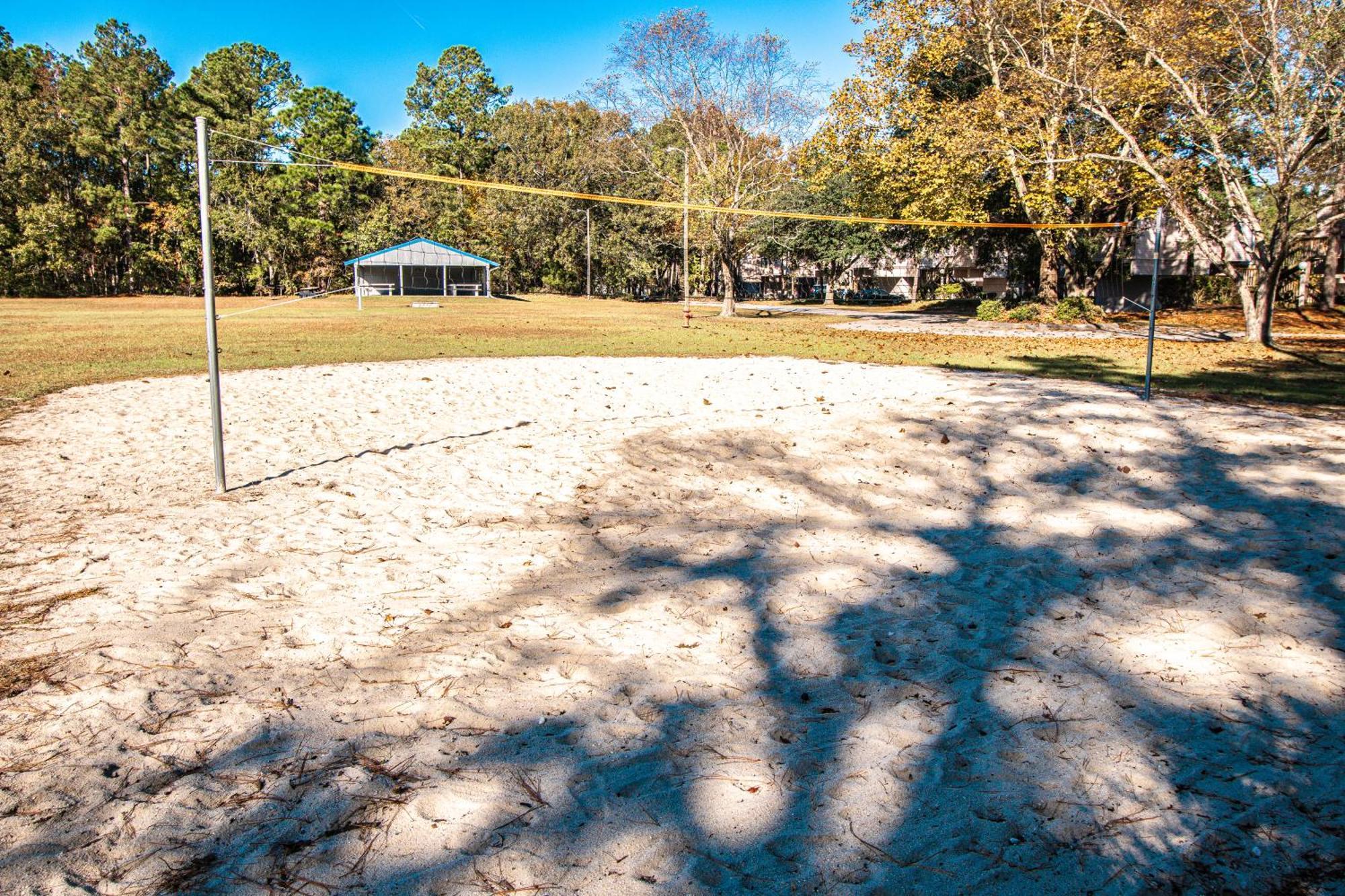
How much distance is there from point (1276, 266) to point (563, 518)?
56.9 ft

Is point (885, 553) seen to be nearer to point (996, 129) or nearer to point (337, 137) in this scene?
point (996, 129)

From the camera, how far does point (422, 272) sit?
173 ft

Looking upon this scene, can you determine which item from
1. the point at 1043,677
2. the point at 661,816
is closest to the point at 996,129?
the point at 1043,677

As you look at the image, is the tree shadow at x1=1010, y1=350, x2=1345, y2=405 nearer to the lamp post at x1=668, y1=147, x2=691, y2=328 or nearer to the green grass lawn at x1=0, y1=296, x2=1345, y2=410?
the green grass lawn at x1=0, y1=296, x2=1345, y2=410

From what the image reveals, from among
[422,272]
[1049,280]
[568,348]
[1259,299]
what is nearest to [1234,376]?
[1259,299]

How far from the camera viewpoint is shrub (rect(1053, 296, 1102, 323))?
2525 cm

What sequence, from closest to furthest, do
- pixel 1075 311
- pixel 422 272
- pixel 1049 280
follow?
pixel 1075 311
pixel 1049 280
pixel 422 272

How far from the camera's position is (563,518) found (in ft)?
18.6

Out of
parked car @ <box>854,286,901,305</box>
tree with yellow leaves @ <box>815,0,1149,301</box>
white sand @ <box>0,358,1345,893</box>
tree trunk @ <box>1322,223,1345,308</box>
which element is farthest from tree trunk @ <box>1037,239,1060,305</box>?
parked car @ <box>854,286,901,305</box>

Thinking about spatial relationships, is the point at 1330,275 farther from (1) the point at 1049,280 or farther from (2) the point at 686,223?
(2) the point at 686,223

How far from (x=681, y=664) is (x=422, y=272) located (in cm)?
5326

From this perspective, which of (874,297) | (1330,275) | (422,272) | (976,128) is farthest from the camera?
(874,297)

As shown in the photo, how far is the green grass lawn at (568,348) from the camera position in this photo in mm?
12031

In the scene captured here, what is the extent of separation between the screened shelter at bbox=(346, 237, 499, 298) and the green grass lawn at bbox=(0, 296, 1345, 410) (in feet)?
61.0
